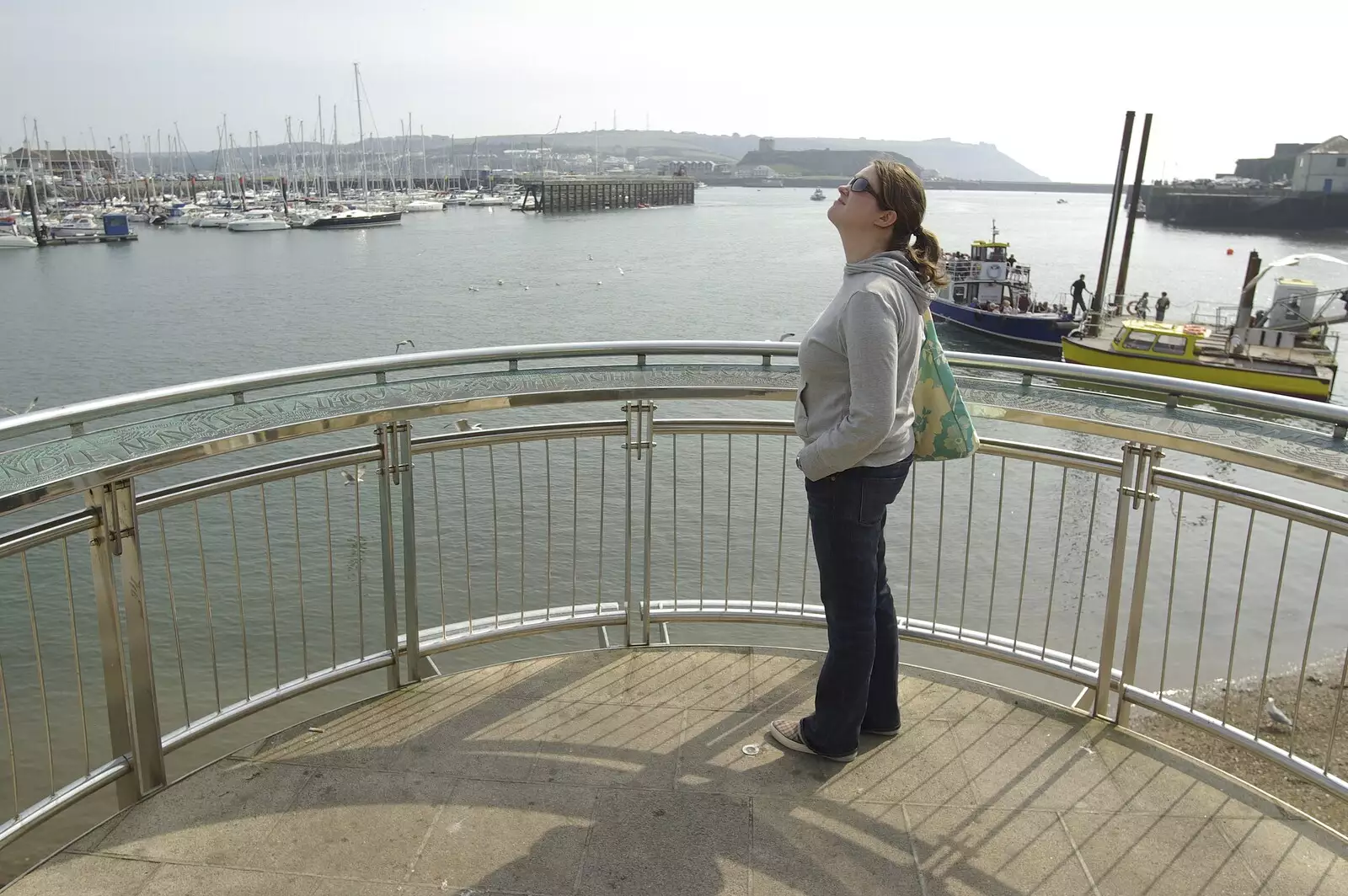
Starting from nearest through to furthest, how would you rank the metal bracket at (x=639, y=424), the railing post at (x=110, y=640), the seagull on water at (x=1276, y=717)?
the railing post at (x=110, y=640) → the metal bracket at (x=639, y=424) → the seagull on water at (x=1276, y=717)

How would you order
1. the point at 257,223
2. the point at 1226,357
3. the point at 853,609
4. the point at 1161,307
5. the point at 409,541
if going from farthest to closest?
the point at 257,223
the point at 1161,307
the point at 1226,357
the point at 409,541
the point at 853,609

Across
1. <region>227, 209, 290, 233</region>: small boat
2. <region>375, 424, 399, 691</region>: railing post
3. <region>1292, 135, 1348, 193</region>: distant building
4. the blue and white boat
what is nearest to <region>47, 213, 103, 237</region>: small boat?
<region>227, 209, 290, 233</region>: small boat

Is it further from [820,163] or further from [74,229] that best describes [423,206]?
[820,163]

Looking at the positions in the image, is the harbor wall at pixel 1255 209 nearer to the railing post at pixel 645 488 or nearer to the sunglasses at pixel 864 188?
the railing post at pixel 645 488

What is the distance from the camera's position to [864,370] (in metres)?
2.74

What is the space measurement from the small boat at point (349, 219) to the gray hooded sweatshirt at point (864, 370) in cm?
8793

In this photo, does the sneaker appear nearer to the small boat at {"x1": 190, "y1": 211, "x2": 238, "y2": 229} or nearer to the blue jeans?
the blue jeans

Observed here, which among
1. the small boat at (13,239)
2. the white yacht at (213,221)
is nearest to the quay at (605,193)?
the white yacht at (213,221)

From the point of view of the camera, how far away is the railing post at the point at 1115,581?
3418 millimetres

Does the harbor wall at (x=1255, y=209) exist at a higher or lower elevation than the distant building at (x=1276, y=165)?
lower

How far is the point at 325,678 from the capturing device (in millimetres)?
3639

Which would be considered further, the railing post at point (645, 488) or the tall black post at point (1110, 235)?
the tall black post at point (1110, 235)

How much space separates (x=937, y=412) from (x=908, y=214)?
62cm

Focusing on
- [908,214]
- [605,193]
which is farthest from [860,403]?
Result: [605,193]
